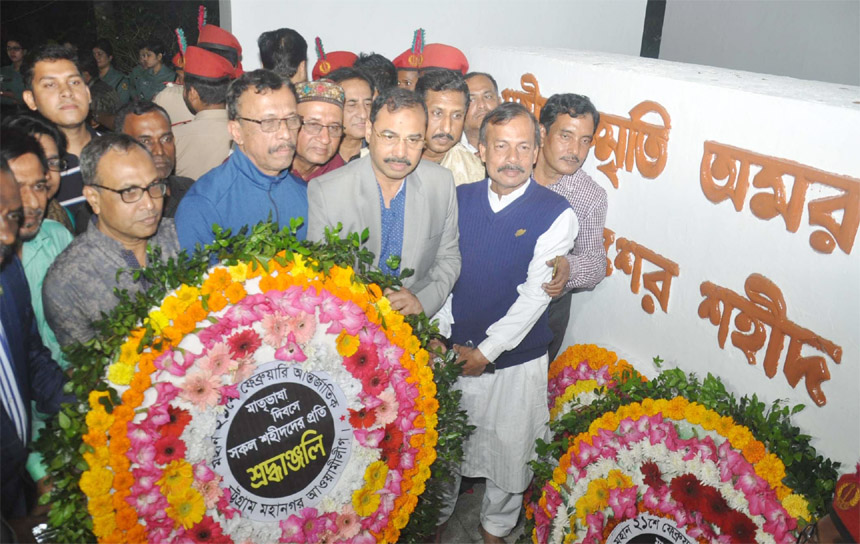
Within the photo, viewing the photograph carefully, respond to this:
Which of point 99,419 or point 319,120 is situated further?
point 319,120

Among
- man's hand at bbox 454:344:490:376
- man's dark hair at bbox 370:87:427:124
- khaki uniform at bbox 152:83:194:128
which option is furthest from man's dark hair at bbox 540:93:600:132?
khaki uniform at bbox 152:83:194:128

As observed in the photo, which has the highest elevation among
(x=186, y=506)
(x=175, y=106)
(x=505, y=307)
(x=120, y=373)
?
(x=175, y=106)

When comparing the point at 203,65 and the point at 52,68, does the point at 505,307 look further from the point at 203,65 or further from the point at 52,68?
the point at 203,65

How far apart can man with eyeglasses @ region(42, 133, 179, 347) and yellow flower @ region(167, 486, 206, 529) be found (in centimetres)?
60

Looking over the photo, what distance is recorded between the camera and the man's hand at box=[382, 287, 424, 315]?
2441 mm

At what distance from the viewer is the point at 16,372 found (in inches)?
82.3

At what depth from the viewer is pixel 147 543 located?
81.0 inches

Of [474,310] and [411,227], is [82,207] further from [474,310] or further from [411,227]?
[474,310]

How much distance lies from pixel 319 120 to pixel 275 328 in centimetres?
137

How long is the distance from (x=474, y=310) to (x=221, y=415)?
134cm

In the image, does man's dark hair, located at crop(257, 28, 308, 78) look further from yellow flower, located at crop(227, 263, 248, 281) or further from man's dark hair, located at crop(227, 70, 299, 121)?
yellow flower, located at crop(227, 263, 248, 281)

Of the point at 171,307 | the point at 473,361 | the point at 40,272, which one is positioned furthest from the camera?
the point at 473,361

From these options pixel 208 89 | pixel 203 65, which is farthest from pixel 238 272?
pixel 203 65

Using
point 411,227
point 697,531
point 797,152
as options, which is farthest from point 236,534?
point 797,152
